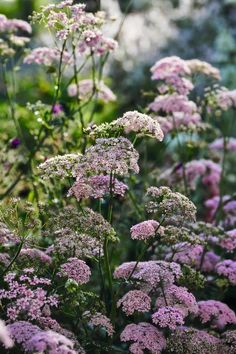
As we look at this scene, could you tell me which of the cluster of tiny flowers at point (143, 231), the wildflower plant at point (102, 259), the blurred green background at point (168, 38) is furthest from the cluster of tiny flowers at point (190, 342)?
the blurred green background at point (168, 38)

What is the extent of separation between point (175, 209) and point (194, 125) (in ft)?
6.72

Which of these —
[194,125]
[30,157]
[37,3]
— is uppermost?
[37,3]

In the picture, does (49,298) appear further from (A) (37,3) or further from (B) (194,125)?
(A) (37,3)

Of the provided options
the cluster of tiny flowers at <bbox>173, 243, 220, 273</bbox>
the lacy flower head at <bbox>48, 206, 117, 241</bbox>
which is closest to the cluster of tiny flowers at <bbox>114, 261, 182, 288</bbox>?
the lacy flower head at <bbox>48, 206, 117, 241</bbox>

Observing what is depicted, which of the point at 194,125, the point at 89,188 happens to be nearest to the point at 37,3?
the point at 194,125

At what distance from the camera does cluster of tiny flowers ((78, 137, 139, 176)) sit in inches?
119

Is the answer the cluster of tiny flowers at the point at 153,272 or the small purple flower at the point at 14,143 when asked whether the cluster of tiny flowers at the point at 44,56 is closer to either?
the small purple flower at the point at 14,143

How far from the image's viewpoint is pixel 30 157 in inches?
190

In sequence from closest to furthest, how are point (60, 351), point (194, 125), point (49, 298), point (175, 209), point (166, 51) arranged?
point (60, 351) → point (49, 298) → point (175, 209) → point (194, 125) → point (166, 51)

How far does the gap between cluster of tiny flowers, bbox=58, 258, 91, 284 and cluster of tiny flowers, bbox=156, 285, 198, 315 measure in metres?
0.45

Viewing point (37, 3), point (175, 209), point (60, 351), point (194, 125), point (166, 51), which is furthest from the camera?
point (37, 3)

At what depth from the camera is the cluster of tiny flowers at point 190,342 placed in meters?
3.29

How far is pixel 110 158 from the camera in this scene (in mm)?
3012

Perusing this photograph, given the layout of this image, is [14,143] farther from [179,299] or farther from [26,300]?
[26,300]
